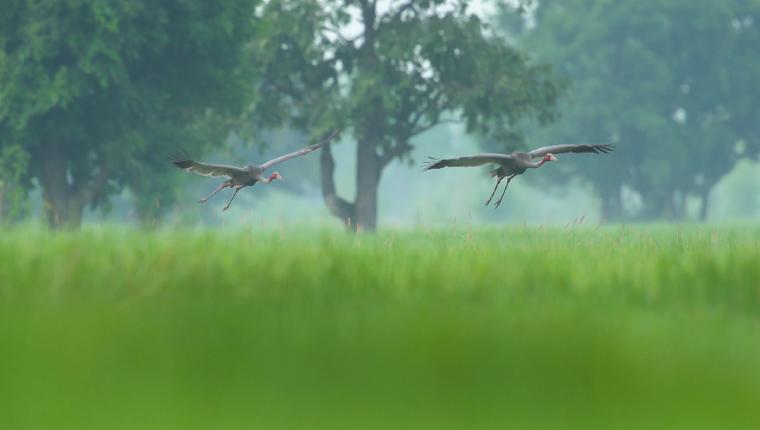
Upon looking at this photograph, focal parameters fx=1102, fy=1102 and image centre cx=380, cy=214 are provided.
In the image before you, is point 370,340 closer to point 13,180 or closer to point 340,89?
point 13,180

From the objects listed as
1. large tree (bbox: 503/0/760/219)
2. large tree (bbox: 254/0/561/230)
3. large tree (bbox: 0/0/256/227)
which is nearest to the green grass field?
large tree (bbox: 0/0/256/227)

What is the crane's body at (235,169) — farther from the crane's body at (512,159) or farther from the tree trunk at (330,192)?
the tree trunk at (330,192)

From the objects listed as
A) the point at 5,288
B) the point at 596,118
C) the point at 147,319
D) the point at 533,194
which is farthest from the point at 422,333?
the point at 533,194

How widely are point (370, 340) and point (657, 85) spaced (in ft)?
177

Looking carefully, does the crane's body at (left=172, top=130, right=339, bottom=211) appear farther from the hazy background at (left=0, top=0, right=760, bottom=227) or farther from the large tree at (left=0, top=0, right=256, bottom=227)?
the large tree at (left=0, top=0, right=256, bottom=227)

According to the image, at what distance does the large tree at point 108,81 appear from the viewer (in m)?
27.5

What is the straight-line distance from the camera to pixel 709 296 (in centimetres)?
856

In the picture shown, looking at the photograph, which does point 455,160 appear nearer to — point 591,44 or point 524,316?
point 524,316

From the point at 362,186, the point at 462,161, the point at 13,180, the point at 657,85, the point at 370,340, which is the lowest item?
the point at 370,340

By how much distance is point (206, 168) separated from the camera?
41.2 ft

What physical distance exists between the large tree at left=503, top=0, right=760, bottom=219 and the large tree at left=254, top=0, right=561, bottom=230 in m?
21.3

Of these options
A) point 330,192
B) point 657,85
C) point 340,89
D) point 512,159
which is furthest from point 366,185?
point 512,159

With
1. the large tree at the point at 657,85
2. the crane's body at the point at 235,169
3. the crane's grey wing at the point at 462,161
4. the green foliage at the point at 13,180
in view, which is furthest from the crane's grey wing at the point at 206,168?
the large tree at the point at 657,85

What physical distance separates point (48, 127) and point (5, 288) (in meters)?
21.0
